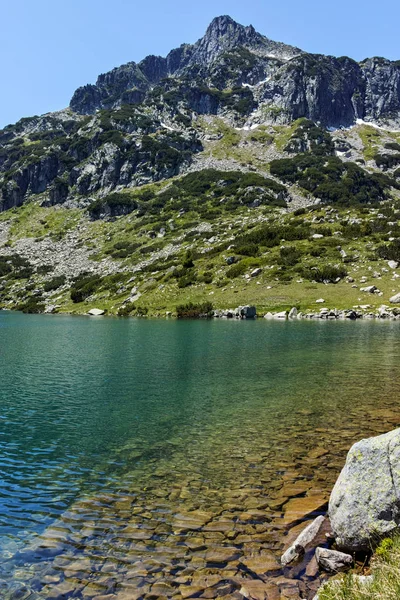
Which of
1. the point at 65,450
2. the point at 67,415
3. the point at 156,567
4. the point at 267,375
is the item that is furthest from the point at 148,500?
the point at 267,375

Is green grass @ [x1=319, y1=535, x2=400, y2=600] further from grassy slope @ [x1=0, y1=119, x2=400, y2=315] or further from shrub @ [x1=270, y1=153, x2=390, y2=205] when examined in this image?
shrub @ [x1=270, y1=153, x2=390, y2=205]

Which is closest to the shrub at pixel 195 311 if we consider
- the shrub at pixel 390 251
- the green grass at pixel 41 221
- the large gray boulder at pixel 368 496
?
the shrub at pixel 390 251

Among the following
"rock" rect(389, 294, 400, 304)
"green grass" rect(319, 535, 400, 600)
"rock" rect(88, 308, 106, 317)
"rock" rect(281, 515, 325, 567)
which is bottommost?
"rock" rect(281, 515, 325, 567)

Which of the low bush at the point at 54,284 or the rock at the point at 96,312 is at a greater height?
the low bush at the point at 54,284

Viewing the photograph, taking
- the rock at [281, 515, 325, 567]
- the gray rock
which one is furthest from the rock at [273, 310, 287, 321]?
the rock at [281, 515, 325, 567]

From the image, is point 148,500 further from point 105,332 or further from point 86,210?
point 86,210

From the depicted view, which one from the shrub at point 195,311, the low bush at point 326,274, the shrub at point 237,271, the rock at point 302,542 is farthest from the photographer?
the shrub at point 237,271

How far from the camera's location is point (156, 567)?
7.70 meters

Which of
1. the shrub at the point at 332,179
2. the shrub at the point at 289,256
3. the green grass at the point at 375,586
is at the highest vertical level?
the shrub at the point at 332,179

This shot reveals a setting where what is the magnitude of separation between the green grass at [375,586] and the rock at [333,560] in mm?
1023

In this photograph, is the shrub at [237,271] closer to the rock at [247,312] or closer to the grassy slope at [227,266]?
the grassy slope at [227,266]

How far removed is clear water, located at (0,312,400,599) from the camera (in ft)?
25.7

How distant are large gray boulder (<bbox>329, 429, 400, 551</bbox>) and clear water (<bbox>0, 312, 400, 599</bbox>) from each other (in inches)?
48.6

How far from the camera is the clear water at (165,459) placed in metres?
7.82
